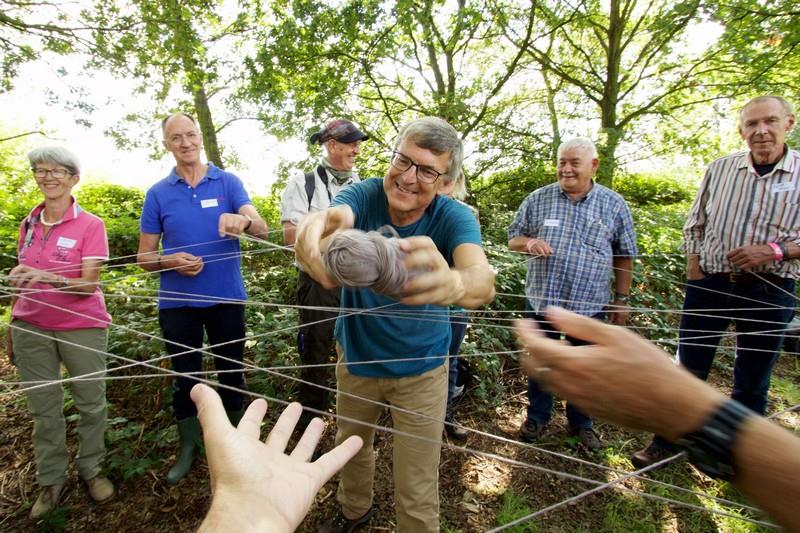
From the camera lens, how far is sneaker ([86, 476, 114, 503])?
7.68ft

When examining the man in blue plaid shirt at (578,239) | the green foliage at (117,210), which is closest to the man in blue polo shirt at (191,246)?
the man in blue plaid shirt at (578,239)

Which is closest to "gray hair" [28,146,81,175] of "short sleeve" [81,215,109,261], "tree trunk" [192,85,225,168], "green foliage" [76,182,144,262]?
"short sleeve" [81,215,109,261]

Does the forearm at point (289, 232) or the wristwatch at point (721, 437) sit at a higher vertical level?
the forearm at point (289, 232)

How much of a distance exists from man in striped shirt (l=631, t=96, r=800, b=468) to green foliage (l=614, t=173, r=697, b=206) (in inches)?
347

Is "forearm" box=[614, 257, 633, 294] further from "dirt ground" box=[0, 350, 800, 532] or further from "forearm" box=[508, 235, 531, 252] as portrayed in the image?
"dirt ground" box=[0, 350, 800, 532]

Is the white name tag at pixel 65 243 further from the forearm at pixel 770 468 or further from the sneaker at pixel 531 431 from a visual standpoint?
the sneaker at pixel 531 431

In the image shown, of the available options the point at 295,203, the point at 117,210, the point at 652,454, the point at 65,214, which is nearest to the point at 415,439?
the point at 295,203

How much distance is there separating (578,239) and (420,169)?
1544 mm

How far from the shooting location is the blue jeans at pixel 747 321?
2230 millimetres

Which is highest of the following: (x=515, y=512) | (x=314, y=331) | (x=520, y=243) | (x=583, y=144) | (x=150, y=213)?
(x=583, y=144)

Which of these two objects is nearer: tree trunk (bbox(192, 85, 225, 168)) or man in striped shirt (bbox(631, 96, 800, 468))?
man in striped shirt (bbox(631, 96, 800, 468))

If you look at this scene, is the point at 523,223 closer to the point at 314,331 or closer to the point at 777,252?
the point at 777,252

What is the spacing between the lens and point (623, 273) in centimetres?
271

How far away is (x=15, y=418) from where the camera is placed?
301 centimetres
